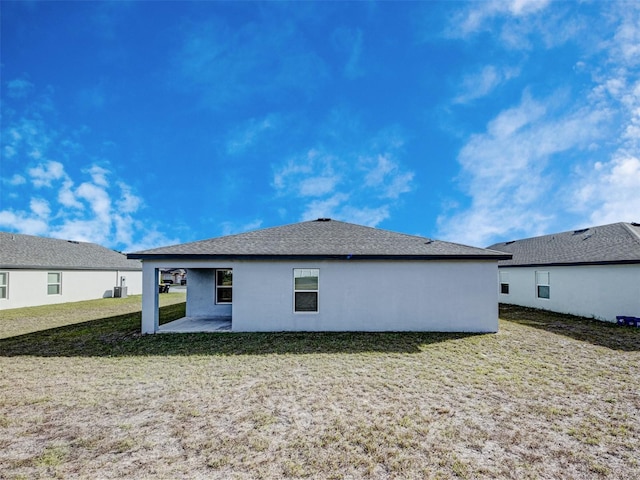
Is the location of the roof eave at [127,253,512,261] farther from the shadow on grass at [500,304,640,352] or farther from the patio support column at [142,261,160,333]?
the shadow on grass at [500,304,640,352]

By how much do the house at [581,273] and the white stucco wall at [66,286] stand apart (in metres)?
27.3

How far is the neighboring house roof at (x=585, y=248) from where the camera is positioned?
11.8 meters

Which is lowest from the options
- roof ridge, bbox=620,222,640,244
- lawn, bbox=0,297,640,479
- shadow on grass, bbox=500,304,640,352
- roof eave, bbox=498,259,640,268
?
shadow on grass, bbox=500,304,640,352

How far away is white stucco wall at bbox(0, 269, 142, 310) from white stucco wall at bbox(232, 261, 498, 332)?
49.9 ft

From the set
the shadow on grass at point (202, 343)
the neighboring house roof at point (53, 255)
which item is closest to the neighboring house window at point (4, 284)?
the neighboring house roof at point (53, 255)

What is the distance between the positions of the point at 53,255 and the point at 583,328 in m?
28.3

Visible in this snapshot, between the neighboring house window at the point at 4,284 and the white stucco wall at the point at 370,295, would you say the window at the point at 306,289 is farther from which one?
the neighboring house window at the point at 4,284

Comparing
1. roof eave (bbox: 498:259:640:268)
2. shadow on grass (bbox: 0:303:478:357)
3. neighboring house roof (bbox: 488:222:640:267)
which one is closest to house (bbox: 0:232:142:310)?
shadow on grass (bbox: 0:303:478:357)

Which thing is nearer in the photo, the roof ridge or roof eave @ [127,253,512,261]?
roof eave @ [127,253,512,261]

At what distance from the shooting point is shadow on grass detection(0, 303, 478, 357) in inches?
275

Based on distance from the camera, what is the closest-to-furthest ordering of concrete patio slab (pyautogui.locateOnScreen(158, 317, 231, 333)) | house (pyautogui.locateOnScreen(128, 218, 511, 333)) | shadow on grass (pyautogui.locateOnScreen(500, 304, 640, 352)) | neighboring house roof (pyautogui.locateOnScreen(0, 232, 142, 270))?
shadow on grass (pyautogui.locateOnScreen(500, 304, 640, 352))
house (pyautogui.locateOnScreen(128, 218, 511, 333))
concrete patio slab (pyautogui.locateOnScreen(158, 317, 231, 333))
neighboring house roof (pyautogui.locateOnScreen(0, 232, 142, 270))

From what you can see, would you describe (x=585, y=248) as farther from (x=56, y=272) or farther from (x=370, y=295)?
(x=56, y=272)

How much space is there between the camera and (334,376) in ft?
17.6

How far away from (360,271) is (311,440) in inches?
242
